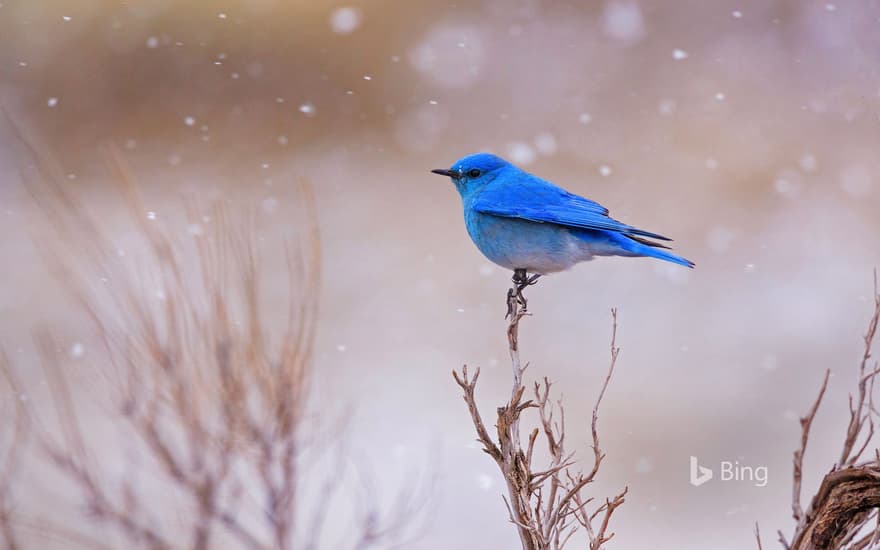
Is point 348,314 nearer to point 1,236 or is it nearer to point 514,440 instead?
point 1,236

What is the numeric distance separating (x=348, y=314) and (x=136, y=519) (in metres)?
4.28

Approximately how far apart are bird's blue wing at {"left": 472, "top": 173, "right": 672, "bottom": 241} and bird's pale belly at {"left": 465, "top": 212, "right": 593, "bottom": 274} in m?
0.03

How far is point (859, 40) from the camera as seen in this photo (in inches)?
323

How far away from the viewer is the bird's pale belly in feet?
7.80

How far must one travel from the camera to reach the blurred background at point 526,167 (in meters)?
5.63

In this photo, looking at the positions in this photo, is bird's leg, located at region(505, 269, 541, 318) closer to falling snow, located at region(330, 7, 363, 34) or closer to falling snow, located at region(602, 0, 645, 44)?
falling snow, located at region(330, 7, 363, 34)

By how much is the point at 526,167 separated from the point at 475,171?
514 centimetres

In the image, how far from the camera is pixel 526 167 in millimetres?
7652

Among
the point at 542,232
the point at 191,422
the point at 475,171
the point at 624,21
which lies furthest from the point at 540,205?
the point at 624,21

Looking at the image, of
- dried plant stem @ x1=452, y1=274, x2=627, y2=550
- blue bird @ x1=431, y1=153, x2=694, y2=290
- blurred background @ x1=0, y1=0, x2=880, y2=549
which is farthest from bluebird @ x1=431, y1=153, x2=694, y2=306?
blurred background @ x1=0, y1=0, x2=880, y2=549

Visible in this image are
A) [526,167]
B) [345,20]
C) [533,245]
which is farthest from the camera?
[345,20]

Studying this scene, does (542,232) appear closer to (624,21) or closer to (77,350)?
(77,350)

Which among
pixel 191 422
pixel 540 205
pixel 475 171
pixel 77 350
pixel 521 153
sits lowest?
pixel 191 422

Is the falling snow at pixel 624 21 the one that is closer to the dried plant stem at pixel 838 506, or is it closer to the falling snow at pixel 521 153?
the falling snow at pixel 521 153
